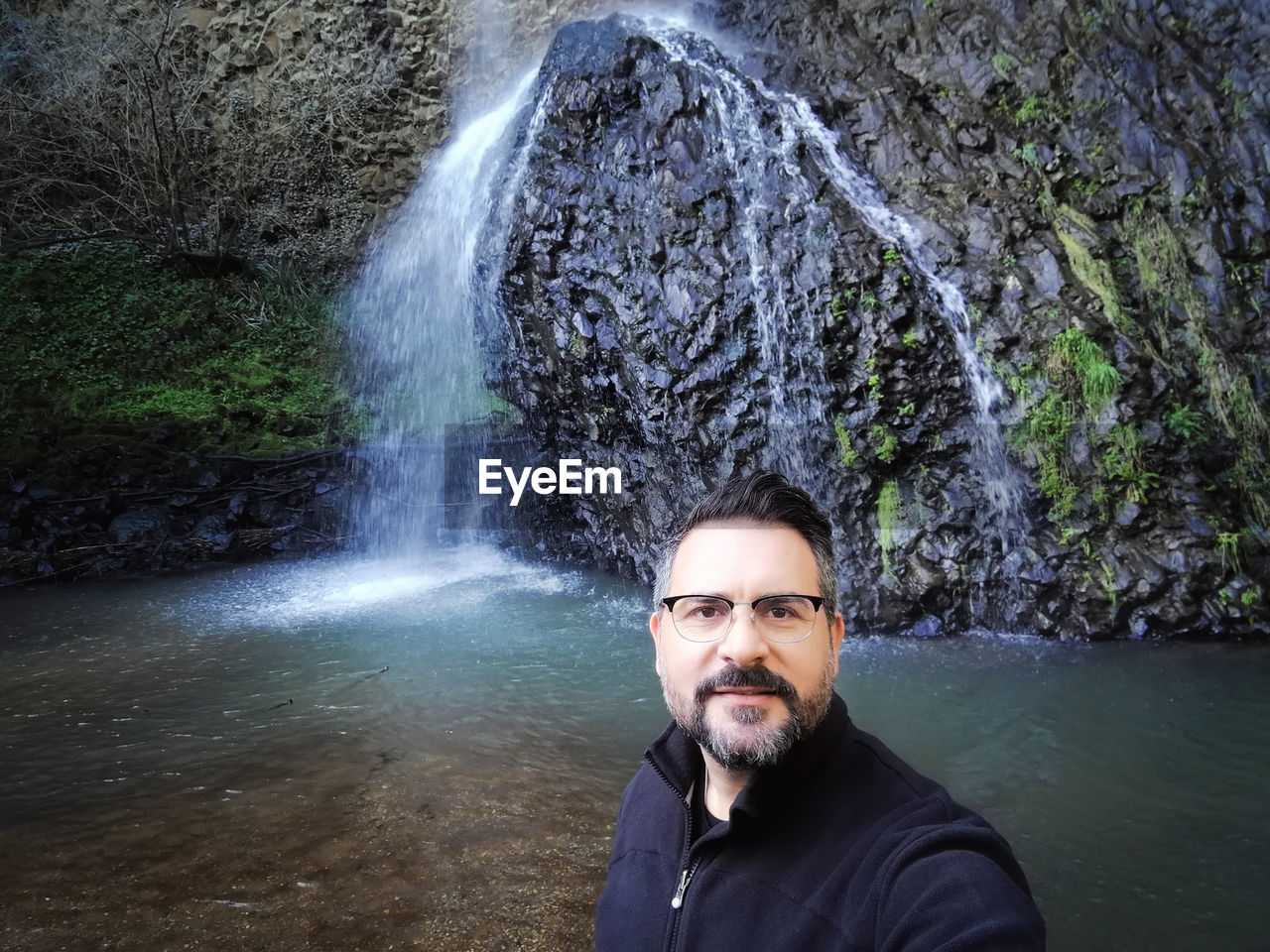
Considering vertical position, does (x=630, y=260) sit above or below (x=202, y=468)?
above

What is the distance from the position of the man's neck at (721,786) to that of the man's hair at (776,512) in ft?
0.85

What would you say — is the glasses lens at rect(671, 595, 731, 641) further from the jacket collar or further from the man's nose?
the jacket collar

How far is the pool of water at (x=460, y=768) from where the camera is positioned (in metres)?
2.71

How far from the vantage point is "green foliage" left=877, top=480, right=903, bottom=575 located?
6.17m

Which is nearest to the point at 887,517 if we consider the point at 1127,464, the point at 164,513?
the point at 1127,464

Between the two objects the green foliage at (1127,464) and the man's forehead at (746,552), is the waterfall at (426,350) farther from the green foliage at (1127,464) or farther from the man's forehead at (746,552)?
the man's forehead at (746,552)

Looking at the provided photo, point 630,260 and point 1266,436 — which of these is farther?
point 630,260

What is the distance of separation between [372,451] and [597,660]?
5198 mm

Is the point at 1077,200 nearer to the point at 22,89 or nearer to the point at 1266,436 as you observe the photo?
the point at 1266,436

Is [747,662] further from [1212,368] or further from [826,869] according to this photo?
[1212,368]

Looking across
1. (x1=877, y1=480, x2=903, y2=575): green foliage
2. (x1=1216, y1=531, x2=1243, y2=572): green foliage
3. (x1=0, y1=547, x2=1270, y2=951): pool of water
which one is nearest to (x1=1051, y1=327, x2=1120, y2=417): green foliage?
(x1=1216, y1=531, x2=1243, y2=572): green foliage

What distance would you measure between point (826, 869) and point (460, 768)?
297 centimetres

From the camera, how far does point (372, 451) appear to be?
9.62 m

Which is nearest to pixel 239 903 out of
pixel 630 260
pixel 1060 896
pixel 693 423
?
pixel 1060 896
